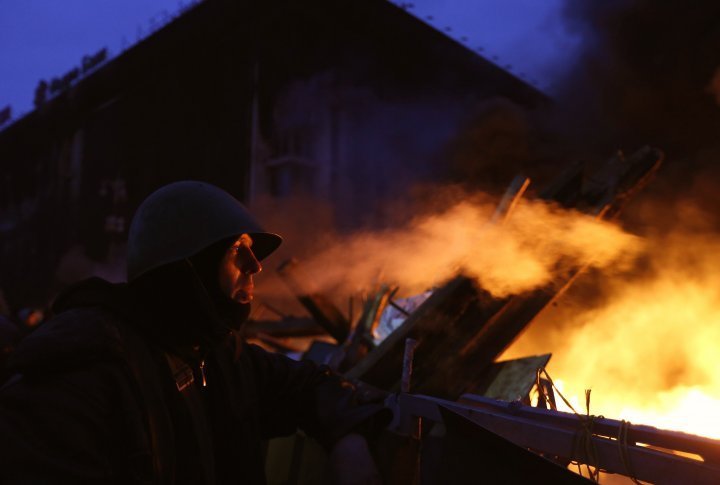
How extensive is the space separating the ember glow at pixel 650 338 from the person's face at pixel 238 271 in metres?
3.56

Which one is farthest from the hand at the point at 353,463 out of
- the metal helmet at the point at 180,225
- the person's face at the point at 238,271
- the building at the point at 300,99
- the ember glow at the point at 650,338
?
the building at the point at 300,99

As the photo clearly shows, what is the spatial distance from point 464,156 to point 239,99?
4875 mm

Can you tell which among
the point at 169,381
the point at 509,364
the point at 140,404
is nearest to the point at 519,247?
the point at 509,364

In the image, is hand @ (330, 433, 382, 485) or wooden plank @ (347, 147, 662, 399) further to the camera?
wooden plank @ (347, 147, 662, 399)

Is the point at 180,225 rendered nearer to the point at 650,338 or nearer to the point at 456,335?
the point at 456,335

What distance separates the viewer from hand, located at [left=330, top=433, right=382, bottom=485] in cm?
202

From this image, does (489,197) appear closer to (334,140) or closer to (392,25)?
(334,140)

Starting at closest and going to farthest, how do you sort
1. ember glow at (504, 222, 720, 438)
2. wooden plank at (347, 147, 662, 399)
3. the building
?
wooden plank at (347, 147, 662, 399) < ember glow at (504, 222, 720, 438) < the building

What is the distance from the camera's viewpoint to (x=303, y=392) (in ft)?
7.90

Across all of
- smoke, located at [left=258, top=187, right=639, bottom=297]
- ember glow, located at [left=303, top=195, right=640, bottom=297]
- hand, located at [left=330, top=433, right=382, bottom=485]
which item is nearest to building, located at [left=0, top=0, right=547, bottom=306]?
smoke, located at [left=258, top=187, right=639, bottom=297]

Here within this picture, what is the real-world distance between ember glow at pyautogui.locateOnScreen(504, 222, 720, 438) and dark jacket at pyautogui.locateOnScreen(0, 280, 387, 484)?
10.4 ft

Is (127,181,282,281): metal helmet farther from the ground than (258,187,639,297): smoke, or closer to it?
closer to it

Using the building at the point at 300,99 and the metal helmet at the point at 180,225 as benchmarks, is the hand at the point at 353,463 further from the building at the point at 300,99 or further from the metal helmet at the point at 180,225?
the building at the point at 300,99

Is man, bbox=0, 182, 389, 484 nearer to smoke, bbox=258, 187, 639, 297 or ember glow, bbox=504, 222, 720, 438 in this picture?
smoke, bbox=258, 187, 639, 297
